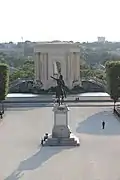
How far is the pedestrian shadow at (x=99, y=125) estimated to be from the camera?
31.2 m

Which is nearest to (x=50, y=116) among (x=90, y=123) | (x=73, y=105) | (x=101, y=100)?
(x=90, y=123)

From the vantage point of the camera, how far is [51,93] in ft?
179

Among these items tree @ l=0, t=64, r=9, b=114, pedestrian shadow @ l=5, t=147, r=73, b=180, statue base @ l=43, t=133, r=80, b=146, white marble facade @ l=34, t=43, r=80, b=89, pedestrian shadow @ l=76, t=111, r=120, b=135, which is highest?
white marble facade @ l=34, t=43, r=80, b=89

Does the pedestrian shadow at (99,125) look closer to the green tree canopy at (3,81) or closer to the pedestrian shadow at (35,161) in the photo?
the pedestrian shadow at (35,161)

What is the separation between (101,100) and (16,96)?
364 inches

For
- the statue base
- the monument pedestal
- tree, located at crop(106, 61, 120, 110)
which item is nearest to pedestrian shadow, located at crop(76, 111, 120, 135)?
tree, located at crop(106, 61, 120, 110)

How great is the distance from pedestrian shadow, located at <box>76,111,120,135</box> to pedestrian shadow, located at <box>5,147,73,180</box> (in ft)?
19.1

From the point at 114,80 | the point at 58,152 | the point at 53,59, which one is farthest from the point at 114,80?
the point at 58,152

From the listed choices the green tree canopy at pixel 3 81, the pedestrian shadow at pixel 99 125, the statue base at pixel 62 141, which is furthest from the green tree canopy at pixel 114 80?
the statue base at pixel 62 141

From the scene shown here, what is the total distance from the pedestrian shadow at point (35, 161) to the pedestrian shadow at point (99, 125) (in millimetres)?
5821

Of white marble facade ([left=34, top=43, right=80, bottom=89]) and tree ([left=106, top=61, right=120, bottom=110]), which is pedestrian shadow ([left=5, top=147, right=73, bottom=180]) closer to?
tree ([left=106, top=61, right=120, bottom=110])

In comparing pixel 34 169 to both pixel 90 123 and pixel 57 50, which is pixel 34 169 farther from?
pixel 57 50

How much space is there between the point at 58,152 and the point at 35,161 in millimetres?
2328

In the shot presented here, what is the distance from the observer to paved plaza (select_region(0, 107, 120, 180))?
2039 cm
